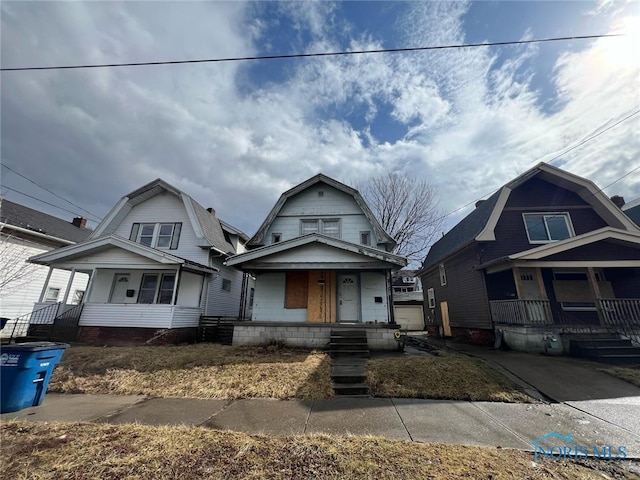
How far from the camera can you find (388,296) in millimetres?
10898

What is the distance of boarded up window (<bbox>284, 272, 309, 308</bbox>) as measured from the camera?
438 inches

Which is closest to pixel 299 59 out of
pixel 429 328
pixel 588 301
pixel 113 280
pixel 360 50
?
pixel 360 50

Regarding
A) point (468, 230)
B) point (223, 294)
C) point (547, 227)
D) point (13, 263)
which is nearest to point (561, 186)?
point (547, 227)

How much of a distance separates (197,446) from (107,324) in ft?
36.1

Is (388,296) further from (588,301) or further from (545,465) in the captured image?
(588,301)

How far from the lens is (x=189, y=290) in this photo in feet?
43.1

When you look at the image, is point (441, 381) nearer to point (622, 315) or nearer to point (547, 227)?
point (622, 315)

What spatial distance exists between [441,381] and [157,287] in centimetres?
1284

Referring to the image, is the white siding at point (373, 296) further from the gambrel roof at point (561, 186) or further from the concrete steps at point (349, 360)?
the gambrel roof at point (561, 186)

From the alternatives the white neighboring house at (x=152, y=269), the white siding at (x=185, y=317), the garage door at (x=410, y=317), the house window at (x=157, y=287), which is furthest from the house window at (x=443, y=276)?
the house window at (x=157, y=287)

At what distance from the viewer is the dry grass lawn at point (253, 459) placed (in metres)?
2.84

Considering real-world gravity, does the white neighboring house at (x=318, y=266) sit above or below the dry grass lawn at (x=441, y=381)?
above

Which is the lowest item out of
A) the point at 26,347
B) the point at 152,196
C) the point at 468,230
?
the point at 26,347

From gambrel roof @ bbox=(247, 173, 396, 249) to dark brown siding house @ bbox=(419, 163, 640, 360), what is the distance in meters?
4.48
